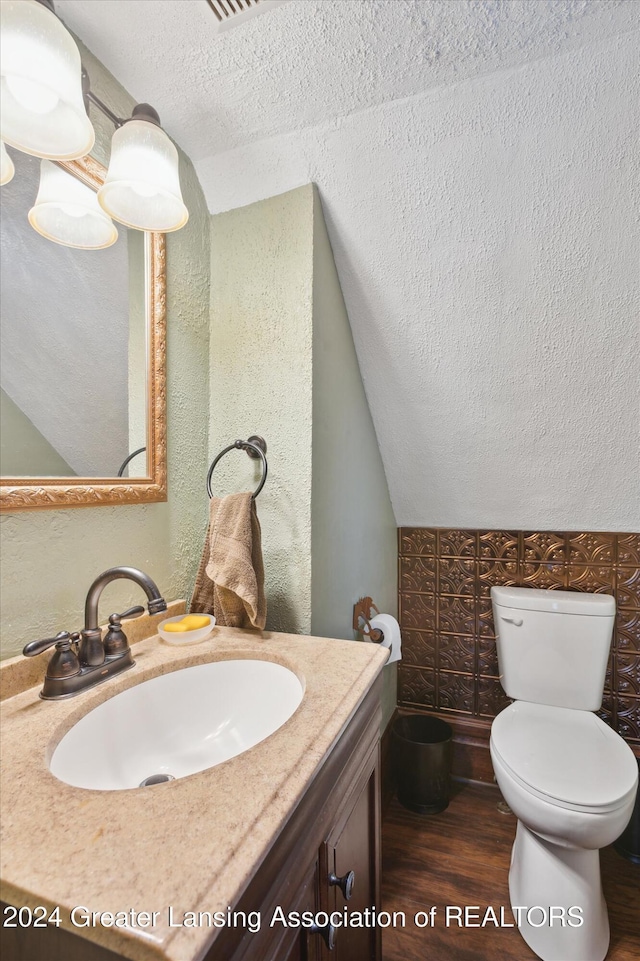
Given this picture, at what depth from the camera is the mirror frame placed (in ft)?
2.87

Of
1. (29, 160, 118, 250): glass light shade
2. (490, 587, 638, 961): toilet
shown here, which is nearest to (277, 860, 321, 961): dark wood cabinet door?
(490, 587, 638, 961): toilet

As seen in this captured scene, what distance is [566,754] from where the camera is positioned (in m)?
1.34

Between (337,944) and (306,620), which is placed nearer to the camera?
(337,944)

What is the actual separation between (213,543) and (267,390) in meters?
0.45

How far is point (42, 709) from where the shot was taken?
2.32 ft

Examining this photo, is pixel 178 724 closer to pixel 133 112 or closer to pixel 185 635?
pixel 185 635

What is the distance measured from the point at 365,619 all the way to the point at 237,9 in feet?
5.40

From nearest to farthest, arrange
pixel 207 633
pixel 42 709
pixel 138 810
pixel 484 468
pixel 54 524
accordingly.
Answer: pixel 138 810 < pixel 42 709 < pixel 54 524 < pixel 207 633 < pixel 484 468

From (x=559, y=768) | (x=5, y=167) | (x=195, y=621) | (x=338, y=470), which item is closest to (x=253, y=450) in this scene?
(x=338, y=470)

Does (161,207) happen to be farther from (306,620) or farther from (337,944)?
(337,944)

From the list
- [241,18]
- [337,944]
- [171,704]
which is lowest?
[337,944]

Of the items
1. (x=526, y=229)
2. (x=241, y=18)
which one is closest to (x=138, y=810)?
(x=241, y=18)

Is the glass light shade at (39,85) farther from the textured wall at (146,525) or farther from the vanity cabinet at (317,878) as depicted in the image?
the vanity cabinet at (317,878)

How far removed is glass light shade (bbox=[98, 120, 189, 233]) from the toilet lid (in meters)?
1.70
